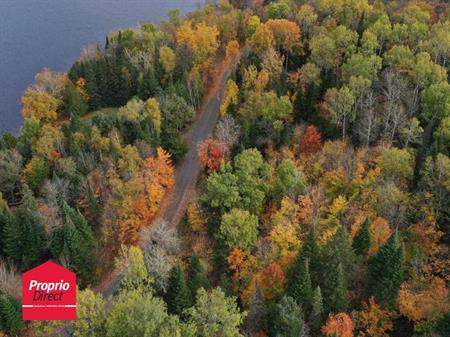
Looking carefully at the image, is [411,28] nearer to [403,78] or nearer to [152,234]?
[403,78]

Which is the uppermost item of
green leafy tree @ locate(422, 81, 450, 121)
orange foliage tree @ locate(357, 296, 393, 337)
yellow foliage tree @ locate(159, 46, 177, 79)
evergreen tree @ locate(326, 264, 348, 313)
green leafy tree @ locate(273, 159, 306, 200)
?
yellow foliage tree @ locate(159, 46, 177, 79)

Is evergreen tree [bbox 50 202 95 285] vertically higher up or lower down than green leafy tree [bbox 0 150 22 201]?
lower down

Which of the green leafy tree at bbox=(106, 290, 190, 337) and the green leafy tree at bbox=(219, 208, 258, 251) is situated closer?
the green leafy tree at bbox=(106, 290, 190, 337)

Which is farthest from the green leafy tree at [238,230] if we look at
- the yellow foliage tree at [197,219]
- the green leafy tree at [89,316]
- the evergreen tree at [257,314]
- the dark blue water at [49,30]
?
the dark blue water at [49,30]

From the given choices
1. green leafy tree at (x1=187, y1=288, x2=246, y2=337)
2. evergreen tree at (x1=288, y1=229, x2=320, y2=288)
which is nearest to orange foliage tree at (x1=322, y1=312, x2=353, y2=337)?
evergreen tree at (x1=288, y1=229, x2=320, y2=288)

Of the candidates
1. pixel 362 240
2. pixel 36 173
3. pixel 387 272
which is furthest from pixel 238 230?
pixel 36 173

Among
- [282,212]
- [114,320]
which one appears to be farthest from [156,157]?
[114,320]

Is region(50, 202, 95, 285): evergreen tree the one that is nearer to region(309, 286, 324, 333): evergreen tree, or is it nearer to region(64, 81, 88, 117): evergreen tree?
region(309, 286, 324, 333): evergreen tree

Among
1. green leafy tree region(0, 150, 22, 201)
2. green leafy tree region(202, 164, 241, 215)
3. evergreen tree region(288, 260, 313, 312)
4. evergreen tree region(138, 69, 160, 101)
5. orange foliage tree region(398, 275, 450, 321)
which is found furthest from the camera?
evergreen tree region(138, 69, 160, 101)
